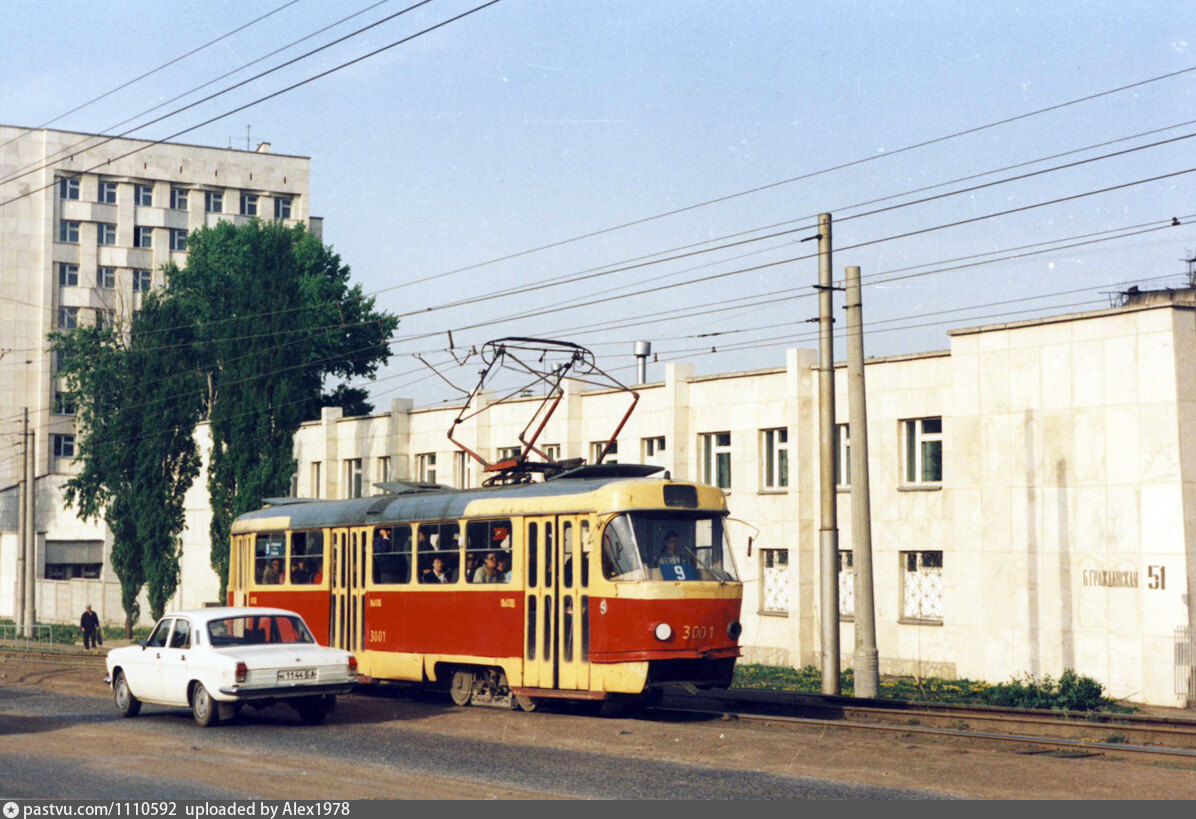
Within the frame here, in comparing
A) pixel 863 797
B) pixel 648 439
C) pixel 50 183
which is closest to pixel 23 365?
pixel 50 183

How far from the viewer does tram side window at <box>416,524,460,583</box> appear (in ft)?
70.0

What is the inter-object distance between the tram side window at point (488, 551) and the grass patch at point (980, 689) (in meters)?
7.91

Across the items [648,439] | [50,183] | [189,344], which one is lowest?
[648,439]

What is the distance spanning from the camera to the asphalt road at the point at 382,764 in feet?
42.2

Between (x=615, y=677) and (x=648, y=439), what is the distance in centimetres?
1958

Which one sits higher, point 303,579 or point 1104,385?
point 1104,385

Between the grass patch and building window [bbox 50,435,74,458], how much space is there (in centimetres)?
6651

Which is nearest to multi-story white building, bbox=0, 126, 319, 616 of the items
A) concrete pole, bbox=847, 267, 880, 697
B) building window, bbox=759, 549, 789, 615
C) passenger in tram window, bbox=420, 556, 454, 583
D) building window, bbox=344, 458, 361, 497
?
building window, bbox=344, 458, 361, 497

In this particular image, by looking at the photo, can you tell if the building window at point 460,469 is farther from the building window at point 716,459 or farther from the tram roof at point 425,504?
the tram roof at point 425,504

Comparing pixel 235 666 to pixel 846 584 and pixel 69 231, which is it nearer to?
pixel 846 584

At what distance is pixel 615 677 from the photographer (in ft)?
60.7

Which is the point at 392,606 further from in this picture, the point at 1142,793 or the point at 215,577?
the point at 215,577

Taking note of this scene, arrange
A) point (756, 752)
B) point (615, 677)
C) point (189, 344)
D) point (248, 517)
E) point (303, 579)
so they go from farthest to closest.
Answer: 1. point (189, 344)
2. point (248, 517)
3. point (303, 579)
4. point (615, 677)
5. point (756, 752)

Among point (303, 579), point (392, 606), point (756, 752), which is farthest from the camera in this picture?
point (303, 579)
